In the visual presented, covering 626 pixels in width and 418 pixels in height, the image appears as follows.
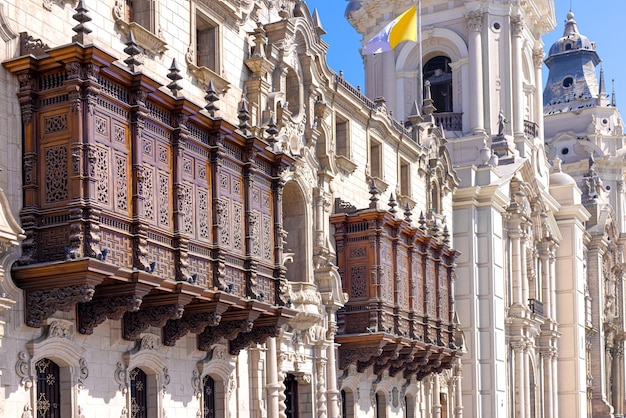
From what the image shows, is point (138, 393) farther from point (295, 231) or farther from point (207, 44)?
point (207, 44)

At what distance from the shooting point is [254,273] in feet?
76.1

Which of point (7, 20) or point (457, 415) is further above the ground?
point (7, 20)

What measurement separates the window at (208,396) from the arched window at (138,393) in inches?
84.1

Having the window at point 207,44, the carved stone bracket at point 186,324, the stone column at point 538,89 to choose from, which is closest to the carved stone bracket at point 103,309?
the carved stone bracket at point 186,324

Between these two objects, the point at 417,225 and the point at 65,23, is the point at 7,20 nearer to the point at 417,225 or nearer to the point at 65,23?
the point at 65,23

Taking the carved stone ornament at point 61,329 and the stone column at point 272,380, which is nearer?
the carved stone ornament at point 61,329

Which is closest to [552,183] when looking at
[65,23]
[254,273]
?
[254,273]

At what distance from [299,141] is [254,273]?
587 cm

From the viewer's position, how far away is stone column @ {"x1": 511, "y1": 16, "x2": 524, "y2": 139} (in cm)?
4756

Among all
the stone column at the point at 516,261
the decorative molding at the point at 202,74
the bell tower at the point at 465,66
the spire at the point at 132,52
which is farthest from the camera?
the bell tower at the point at 465,66

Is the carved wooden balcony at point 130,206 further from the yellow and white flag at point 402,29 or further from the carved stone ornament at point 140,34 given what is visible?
the yellow and white flag at point 402,29

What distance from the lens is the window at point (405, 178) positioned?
36.6 metres

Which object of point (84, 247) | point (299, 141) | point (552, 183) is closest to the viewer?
point (84, 247)

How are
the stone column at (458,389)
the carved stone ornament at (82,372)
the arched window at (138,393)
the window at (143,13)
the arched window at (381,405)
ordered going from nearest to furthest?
the carved stone ornament at (82,372)
the arched window at (138,393)
the window at (143,13)
the arched window at (381,405)
the stone column at (458,389)
